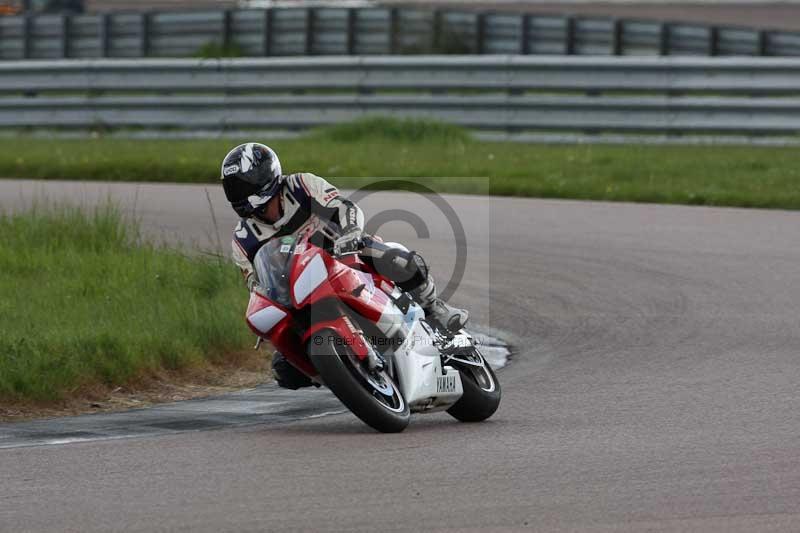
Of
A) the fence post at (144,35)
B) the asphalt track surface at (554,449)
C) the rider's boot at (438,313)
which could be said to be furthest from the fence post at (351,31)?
the rider's boot at (438,313)

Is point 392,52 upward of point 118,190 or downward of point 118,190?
upward

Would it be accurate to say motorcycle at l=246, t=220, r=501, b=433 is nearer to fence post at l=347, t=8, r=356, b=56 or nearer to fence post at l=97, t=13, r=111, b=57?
fence post at l=347, t=8, r=356, b=56

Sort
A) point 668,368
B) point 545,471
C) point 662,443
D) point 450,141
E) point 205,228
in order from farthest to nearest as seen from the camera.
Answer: point 450,141 → point 205,228 → point 668,368 → point 662,443 → point 545,471

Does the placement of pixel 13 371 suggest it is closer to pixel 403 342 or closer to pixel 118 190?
pixel 403 342

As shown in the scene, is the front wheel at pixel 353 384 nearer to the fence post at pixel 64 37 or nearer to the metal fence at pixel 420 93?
the metal fence at pixel 420 93

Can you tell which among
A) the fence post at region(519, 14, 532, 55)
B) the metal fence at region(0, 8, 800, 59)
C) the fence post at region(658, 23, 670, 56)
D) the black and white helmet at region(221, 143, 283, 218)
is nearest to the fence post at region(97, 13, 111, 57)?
the metal fence at region(0, 8, 800, 59)

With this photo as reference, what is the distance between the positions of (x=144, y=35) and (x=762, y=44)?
11.8 meters

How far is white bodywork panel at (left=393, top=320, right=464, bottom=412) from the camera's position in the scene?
717 centimetres

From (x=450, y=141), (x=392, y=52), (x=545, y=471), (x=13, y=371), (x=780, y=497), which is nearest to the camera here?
(x=780, y=497)

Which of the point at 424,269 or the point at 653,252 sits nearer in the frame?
the point at 424,269

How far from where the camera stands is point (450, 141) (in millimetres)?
19188

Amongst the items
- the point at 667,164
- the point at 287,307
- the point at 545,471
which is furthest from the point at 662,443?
the point at 667,164

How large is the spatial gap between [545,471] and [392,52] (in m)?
25.0

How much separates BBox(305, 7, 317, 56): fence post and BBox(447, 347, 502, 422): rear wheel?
23327mm
